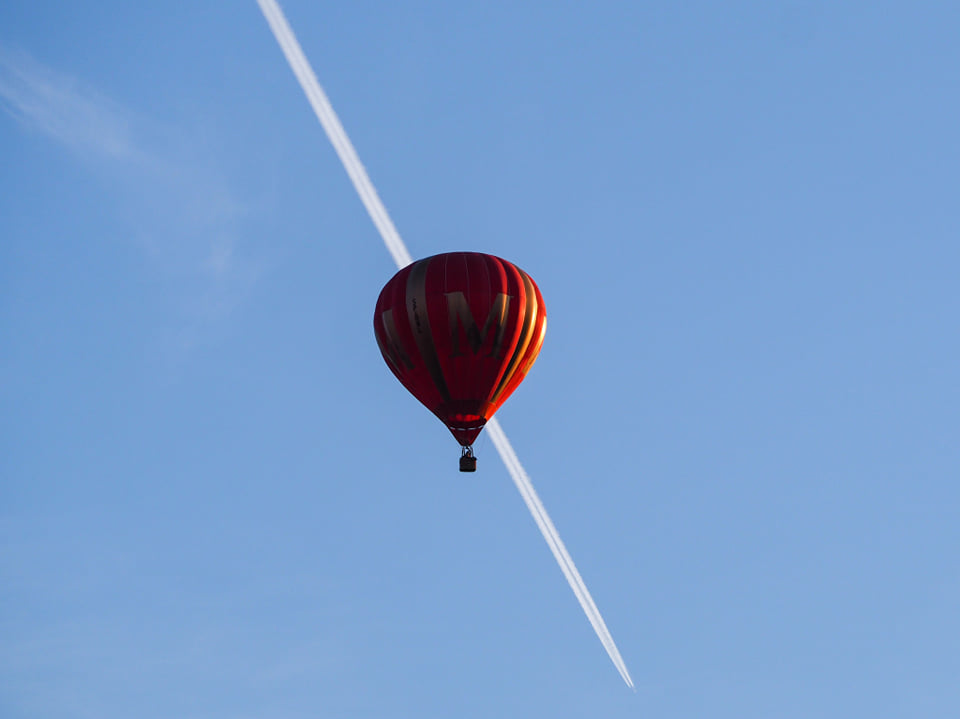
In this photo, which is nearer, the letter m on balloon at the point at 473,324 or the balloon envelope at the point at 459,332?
the letter m on balloon at the point at 473,324

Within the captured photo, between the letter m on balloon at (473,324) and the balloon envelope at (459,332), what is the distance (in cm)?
4

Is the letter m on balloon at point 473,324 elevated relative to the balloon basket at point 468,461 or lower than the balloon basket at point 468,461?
elevated

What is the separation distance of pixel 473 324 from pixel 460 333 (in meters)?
0.56

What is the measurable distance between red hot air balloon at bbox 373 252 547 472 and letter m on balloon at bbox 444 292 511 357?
35 millimetres

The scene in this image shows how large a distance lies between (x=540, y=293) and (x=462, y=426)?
589 centimetres

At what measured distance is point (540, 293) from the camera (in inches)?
2940

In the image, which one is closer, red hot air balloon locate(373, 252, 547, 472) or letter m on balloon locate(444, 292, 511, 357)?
letter m on balloon locate(444, 292, 511, 357)

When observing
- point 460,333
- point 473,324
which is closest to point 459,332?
point 460,333

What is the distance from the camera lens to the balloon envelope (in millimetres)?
71875

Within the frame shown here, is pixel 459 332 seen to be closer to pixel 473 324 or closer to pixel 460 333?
pixel 460 333

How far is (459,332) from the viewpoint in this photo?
71.8 meters

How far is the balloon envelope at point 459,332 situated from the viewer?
71.9m

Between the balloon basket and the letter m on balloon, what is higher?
the letter m on balloon

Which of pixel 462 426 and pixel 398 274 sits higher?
pixel 398 274
